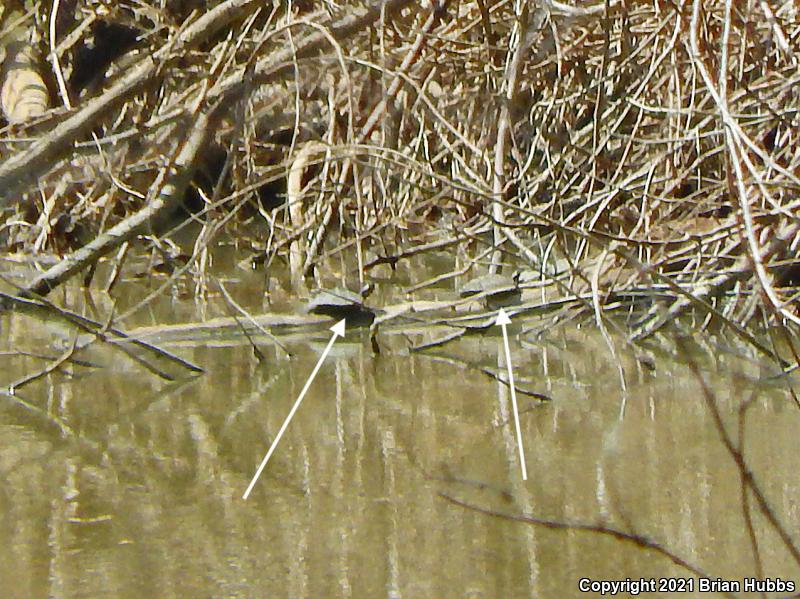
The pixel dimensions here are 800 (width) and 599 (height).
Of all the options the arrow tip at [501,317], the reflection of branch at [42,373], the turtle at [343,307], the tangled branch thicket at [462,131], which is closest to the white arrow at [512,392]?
the arrow tip at [501,317]

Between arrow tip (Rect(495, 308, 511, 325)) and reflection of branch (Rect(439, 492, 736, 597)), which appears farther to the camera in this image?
arrow tip (Rect(495, 308, 511, 325))

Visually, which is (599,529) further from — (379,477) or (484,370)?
(484,370)

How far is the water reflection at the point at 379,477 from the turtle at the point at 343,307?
20 cm

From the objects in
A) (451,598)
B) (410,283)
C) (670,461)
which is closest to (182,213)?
(410,283)

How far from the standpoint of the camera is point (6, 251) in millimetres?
3676

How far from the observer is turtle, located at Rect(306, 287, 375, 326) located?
2607 millimetres

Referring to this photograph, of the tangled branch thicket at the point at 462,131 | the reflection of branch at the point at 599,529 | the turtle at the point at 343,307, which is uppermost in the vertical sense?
the tangled branch thicket at the point at 462,131

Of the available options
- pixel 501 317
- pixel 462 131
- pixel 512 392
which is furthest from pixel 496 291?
pixel 462 131

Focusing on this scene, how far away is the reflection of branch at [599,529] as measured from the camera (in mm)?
1418

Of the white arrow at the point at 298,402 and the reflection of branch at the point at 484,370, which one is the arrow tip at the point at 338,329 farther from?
the reflection of branch at the point at 484,370

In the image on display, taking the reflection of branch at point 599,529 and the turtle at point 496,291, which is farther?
the turtle at point 496,291

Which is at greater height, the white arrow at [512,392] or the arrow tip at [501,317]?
the arrow tip at [501,317]

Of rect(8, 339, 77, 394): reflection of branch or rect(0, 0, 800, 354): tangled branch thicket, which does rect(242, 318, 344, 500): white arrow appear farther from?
rect(8, 339, 77, 394): reflection of branch

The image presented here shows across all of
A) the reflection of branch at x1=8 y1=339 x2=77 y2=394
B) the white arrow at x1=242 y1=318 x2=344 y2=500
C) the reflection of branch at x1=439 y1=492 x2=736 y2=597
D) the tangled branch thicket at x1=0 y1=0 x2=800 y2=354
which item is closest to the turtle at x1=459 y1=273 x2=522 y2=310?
Result: the tangled branch thicket at x1=0 y1=0 x2=800 y2=354
